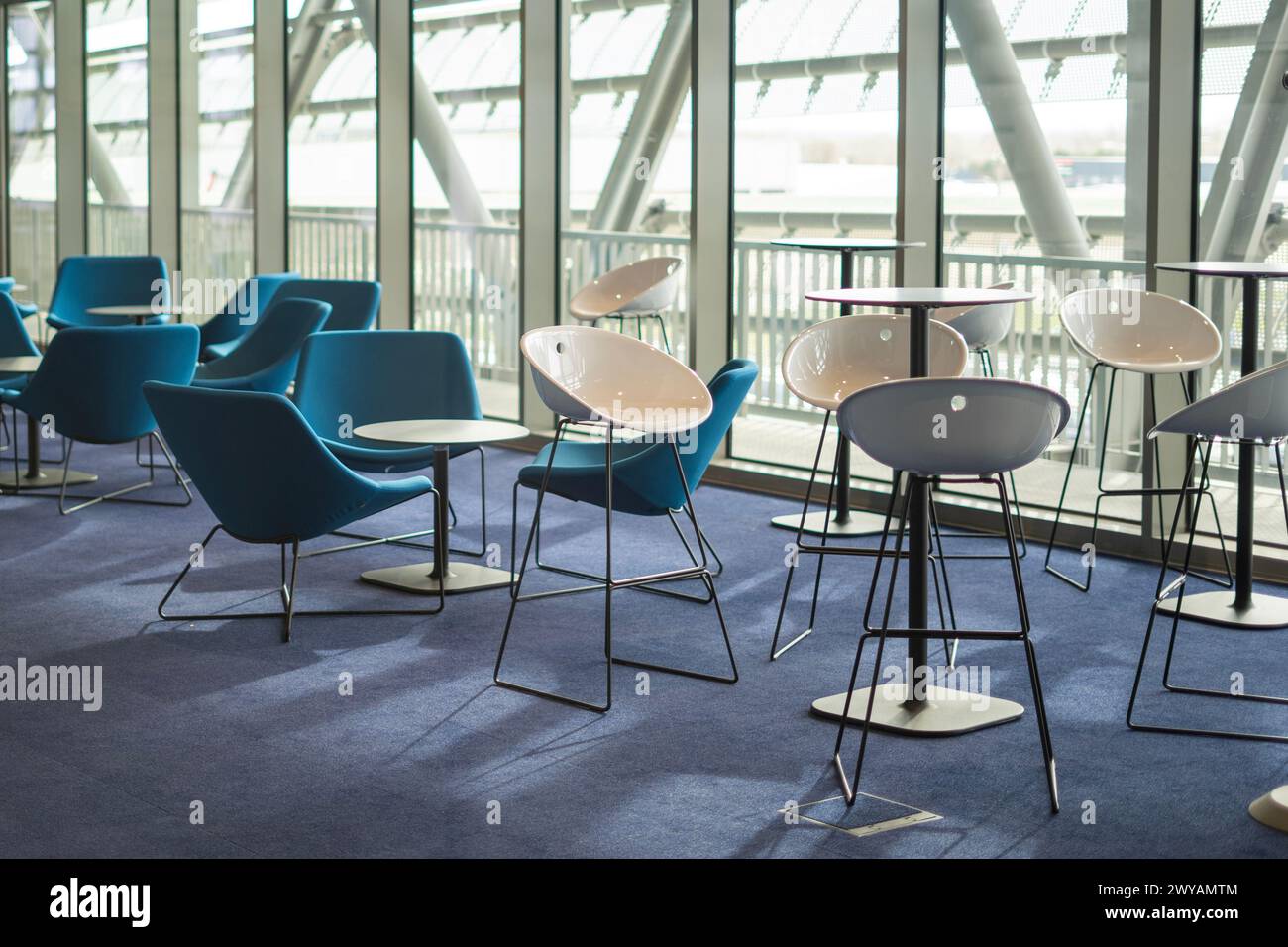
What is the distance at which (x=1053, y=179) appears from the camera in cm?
649

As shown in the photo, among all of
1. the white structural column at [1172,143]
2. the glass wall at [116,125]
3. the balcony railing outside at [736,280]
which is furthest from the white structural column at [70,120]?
the white structural column at [1172,143]

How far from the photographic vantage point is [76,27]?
12.9m

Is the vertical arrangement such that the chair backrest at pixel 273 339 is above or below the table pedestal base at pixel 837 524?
above

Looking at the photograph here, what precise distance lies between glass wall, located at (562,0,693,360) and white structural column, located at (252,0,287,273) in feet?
9.23

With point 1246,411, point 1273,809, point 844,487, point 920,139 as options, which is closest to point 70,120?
point 920,139

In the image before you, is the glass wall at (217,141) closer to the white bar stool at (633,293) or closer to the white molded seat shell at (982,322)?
the white bar stool at (633,293)

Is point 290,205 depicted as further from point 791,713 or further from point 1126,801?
point 1126,801

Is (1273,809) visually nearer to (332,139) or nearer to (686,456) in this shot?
(686,456)

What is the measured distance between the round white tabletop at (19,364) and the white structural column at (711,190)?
10.3ft

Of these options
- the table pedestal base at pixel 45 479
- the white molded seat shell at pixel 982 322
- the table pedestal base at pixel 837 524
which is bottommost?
the table pedestal base at pixel 837 524

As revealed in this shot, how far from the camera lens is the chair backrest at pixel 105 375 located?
6574 mm

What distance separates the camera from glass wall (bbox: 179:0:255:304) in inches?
433

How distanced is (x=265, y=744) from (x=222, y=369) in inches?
154

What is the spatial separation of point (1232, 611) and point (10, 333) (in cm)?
589
